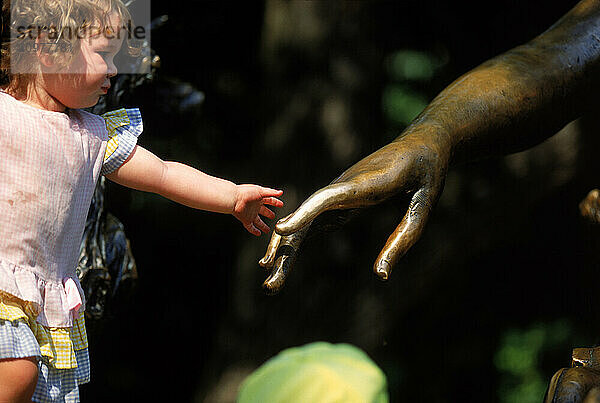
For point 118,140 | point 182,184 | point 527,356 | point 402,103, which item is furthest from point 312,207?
point 527,356

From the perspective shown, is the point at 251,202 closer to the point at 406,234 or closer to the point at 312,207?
the point at 312,207

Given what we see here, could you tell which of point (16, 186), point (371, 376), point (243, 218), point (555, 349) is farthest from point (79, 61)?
point (555, 349)

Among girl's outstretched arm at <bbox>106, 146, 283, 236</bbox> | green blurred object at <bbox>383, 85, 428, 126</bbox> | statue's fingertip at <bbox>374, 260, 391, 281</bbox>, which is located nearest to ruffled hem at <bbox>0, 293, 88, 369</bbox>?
girl's outstretched arm at <bbox>106, 146, 283, 236</bbox>

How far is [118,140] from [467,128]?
74cm

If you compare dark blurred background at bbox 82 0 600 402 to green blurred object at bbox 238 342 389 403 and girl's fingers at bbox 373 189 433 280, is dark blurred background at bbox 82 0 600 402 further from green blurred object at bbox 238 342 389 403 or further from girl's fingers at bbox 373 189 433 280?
girl's fingers at bbox 373 189 433 280

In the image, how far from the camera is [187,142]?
2807mm

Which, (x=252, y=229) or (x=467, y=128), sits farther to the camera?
(x=467, y=128)

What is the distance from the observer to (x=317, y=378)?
2.23 meters

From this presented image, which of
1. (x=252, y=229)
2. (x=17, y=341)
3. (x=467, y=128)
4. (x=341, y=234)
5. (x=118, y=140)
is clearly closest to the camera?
(x=17, y=341)

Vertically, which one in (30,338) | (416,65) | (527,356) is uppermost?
(30,338)

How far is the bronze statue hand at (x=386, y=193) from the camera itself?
148cm

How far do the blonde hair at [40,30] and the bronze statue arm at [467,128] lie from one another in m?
0.47

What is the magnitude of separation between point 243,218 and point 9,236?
429 mm

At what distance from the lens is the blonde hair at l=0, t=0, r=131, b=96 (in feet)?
4.74
